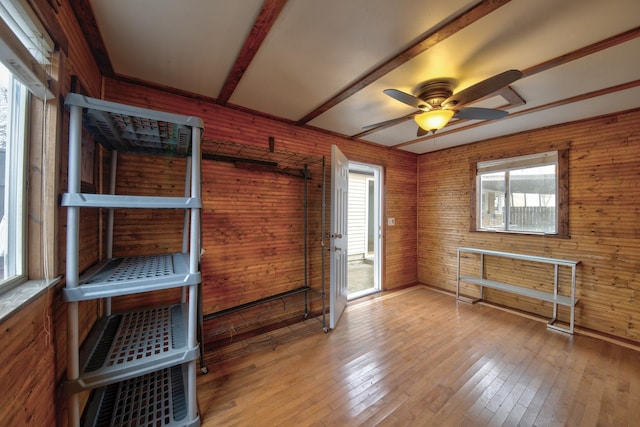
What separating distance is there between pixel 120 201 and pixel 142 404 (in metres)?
1.43

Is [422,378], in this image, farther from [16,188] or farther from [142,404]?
[16,188]

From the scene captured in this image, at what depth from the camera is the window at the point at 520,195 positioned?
331 centimetres

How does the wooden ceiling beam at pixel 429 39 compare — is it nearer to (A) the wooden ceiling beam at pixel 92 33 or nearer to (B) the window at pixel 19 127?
(A) the wooden ceiling beam at pixel 92 33

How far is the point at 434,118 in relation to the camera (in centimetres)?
215

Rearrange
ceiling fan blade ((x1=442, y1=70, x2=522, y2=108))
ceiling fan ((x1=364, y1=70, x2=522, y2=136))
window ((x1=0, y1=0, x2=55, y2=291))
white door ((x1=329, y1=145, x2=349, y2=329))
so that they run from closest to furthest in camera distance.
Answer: window ((x1=0, y1=0, x2=55, y2=291)) < ceiling fan blade ((x1=442, y1=70, x2=522, y2=108)) < ceiling fan ((x1=364, y1=70, x2=522, y2=136)) < white door ((x1=329, y1=145, x2=349, y2=329))

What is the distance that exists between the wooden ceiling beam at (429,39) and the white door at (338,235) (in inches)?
29.4

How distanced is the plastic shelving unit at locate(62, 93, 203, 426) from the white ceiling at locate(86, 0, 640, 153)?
2.05 ft

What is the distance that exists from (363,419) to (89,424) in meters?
1.74

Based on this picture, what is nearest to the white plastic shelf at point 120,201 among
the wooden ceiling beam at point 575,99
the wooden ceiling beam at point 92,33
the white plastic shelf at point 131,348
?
the white plastic shelf at point 131,348

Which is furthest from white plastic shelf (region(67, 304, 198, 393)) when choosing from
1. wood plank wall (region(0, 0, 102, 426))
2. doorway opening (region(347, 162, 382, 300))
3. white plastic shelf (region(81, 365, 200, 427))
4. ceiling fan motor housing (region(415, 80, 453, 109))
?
doorway opening (region(347, 162, 382, 300))

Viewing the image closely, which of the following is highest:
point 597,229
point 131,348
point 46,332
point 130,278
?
point 597,229

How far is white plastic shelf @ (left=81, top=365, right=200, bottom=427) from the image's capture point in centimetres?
155

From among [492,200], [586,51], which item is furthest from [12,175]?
[492,200]

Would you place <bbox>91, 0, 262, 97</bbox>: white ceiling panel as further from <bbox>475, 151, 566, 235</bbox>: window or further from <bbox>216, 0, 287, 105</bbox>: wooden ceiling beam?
<bbox>475, 151, 566, 235</bbox>: window
